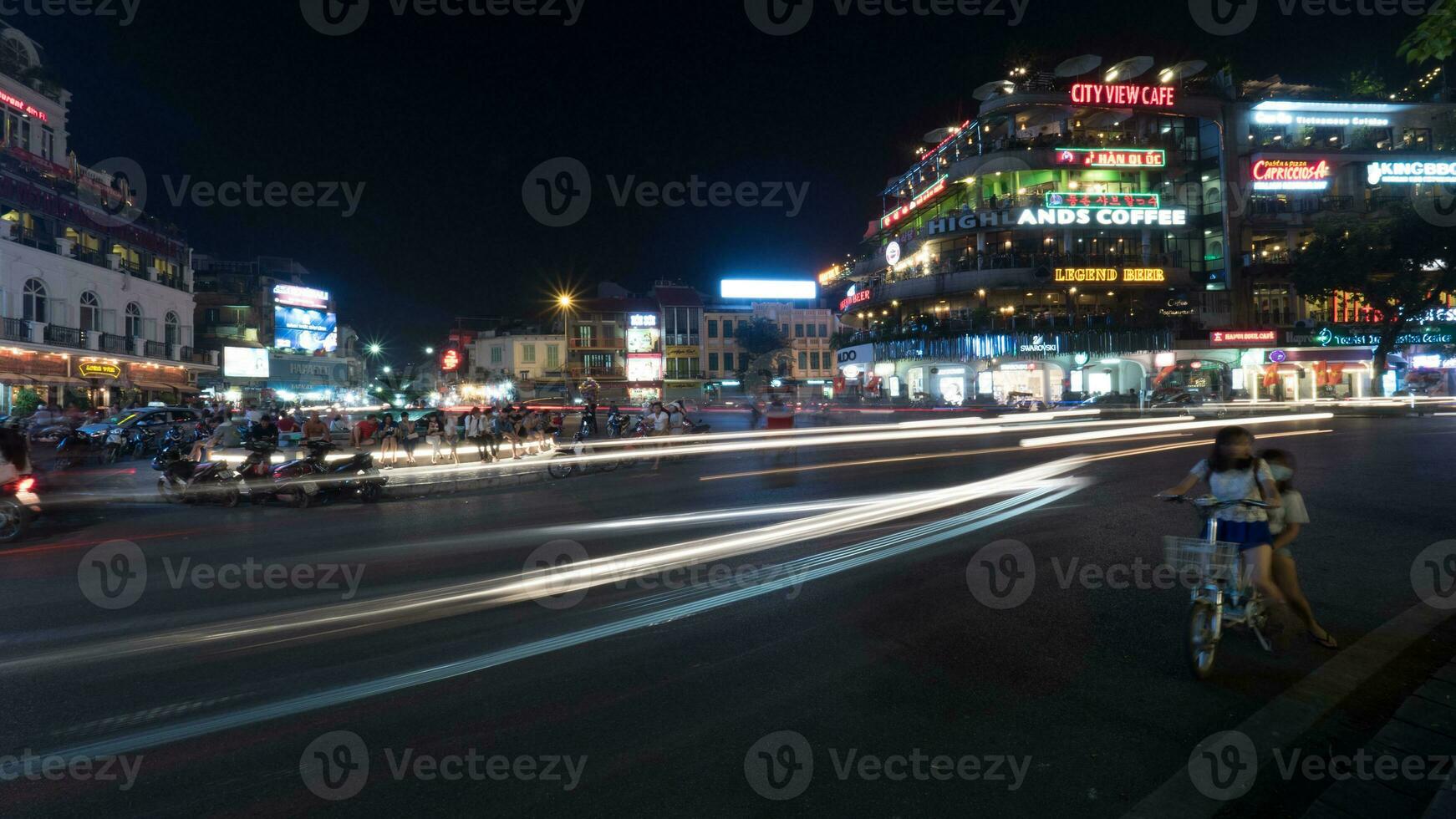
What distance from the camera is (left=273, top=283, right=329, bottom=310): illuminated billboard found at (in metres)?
63.9

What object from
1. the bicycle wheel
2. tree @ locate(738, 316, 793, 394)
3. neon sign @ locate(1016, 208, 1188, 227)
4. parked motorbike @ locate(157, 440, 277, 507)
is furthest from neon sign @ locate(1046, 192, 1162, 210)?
the bicycle wheel

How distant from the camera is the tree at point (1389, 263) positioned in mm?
37094

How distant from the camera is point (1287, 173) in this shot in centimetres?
4981

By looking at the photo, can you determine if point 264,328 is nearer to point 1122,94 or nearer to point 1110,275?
point 1110,275

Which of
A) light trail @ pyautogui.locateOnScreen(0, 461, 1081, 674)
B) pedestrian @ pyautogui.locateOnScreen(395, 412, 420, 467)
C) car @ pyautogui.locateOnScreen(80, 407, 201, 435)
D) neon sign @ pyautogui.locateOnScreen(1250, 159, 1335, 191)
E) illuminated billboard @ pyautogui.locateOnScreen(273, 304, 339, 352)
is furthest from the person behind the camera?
illuminated billboard @ pyautogui.locateOnScreen(273, 304, 339, 352)

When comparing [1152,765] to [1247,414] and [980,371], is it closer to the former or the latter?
[1247,414]

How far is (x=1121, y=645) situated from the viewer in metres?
5.62

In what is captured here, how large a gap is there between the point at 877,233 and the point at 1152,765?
65168 millimetres

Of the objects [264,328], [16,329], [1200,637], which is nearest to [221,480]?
[1200,637]

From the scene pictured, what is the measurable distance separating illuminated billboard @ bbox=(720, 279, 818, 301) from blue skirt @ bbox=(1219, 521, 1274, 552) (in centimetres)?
7198

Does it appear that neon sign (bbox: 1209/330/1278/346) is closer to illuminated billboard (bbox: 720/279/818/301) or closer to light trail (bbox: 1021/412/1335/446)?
light trail (bbox: 1021/412/1335/446)

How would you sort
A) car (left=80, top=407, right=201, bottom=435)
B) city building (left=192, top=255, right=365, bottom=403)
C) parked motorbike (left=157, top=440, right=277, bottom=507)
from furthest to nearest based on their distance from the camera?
1. city building (left=192, top=255, right=365, bottom=403)
2. car (left=80, top=407, right=201, bottom=435)
3. parked motorbike (left=157, top=440, right=277, bottom=507)

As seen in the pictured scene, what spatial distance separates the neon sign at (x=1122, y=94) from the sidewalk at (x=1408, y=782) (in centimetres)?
5197

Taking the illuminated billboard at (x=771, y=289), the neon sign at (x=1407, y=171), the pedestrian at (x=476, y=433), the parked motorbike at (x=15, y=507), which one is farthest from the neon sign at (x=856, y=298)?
the parked motorbike at (x=15, y=507)
